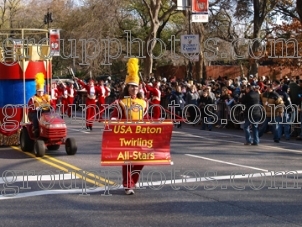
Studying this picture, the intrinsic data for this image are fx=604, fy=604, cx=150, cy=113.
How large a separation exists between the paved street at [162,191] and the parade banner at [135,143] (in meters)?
0.60

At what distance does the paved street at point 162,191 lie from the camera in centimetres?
862

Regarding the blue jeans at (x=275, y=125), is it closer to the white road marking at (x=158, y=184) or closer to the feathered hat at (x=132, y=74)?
the white road marking at (x=158, y=184)

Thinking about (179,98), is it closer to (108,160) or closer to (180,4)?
(180,4)

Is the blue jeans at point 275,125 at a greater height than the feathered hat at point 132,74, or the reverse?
the feathered hat at point 132,74

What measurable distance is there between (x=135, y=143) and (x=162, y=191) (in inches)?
39.3

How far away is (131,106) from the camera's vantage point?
33.2 ft

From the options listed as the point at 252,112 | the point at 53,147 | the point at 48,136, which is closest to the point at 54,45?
A: the point at 53,147

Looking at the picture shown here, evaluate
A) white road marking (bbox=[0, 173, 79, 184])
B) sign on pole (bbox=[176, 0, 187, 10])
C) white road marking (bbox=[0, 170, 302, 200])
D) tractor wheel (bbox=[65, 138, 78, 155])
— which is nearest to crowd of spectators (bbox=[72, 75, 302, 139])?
sign on pole (bbox=[176, 0, 187, 10])

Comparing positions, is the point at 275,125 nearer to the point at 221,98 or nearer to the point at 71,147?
the point at 221,98

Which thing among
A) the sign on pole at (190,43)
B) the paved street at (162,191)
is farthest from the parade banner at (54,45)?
the paved street at (162,191)

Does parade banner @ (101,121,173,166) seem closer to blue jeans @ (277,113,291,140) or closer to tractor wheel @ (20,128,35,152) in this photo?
tractor wheel @ (20,128,35,152)

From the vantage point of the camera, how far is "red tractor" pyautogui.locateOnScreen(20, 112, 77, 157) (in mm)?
15170

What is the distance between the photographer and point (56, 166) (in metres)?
13.5

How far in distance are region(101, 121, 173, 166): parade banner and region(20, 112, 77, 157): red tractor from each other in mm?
5244
